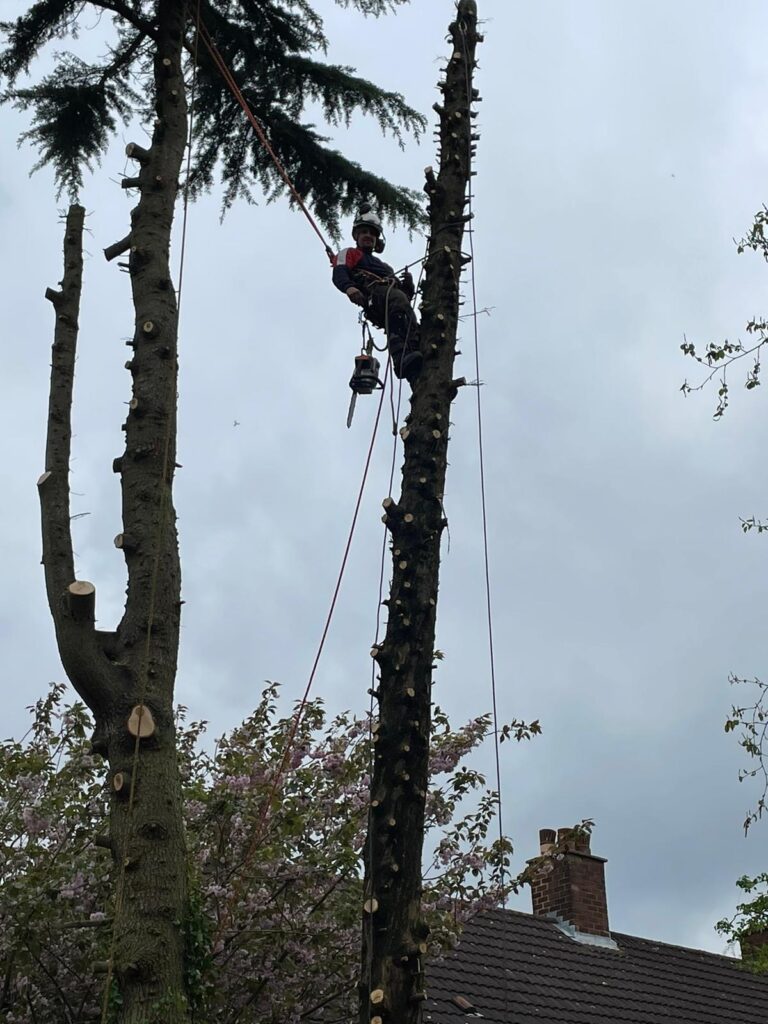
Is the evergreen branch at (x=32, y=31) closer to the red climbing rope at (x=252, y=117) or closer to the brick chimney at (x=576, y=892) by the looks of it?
the red climbing rope at (x=252, y=117)

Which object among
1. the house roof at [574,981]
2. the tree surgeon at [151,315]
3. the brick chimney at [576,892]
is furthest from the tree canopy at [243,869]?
the brick chimney at [576,892]

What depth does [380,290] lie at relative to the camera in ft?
26.1

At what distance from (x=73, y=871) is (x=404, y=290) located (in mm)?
3768

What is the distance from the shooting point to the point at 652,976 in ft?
48.4

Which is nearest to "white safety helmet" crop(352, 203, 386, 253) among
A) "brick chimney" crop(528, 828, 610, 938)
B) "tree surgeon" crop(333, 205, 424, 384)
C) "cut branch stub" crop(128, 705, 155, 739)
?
"tree surgeon" crop(333, 205, 424, 384)

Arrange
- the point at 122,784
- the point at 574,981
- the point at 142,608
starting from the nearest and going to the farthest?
1. the point at 122,784
2. the point at 142,608
3. the point at 574,981

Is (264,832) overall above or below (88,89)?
below

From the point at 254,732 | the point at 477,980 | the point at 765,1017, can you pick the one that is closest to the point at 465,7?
the point at 254,732

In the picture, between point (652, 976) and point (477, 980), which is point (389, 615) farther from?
point (652, 976)

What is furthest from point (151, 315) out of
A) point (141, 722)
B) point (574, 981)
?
point (574, 981)

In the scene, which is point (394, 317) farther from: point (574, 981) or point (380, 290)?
point (574, 981)

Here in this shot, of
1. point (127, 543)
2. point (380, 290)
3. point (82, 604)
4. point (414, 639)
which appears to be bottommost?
point (414, 639)

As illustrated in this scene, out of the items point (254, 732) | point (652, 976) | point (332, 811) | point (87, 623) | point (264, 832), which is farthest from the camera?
point (652, 976)

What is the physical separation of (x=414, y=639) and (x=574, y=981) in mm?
8465
